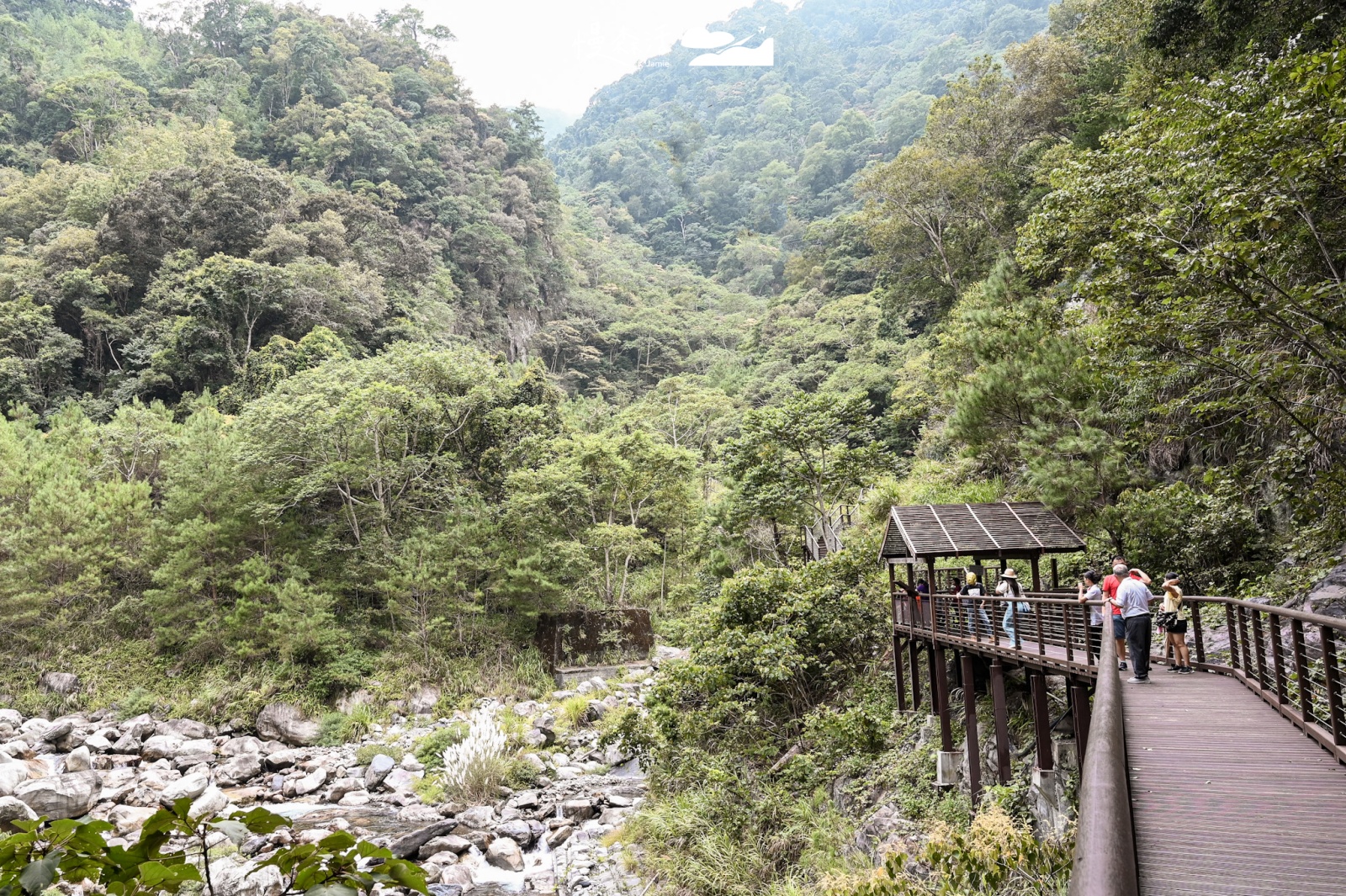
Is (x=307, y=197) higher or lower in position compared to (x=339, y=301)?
higher

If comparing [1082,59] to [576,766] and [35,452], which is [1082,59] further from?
[35,452]

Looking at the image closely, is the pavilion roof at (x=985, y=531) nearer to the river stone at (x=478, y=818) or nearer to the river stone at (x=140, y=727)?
the river stone at (x=478, y=818)

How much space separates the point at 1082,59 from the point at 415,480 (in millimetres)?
26374

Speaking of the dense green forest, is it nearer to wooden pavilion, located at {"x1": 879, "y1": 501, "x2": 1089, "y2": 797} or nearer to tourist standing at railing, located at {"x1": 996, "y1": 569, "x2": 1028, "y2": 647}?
wooden pavilion, located at {"x1": 879, "y1": 501, "x2": 1089, "y2": 797}

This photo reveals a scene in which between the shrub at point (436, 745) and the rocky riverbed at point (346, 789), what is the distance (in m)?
0.24

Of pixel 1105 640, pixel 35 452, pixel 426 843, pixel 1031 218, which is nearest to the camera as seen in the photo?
pixel 1105 640

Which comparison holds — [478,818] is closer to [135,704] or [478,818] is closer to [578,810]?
[578,810]

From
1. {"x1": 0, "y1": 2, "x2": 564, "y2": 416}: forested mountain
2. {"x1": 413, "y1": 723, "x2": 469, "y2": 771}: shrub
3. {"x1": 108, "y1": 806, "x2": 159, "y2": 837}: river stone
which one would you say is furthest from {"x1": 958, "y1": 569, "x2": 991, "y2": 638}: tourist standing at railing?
{"x1": 0, "y1": 2, "x2": 564, "y2": 416}: forested mountain

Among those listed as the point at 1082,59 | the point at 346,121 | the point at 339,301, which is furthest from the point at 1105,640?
the point at 346,121

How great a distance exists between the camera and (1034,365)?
13188 millimetres

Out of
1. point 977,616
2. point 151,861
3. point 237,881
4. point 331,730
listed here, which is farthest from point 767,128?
point 151,861

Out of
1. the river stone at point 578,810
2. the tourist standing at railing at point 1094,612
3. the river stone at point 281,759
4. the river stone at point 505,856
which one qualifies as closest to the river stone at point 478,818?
the river stone at point 505,856

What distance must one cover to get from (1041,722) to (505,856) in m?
8.51

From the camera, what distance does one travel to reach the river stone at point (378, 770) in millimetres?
15961
